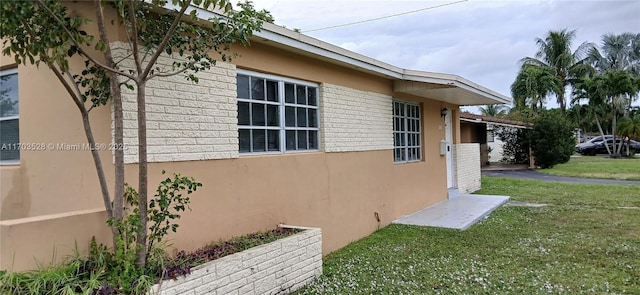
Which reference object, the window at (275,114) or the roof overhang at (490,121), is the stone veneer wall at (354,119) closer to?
the window at (275,114)

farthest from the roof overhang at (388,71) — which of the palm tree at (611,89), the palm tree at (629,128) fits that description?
the palm tree at (629,128)

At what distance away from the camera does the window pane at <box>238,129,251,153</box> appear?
5309 millimetres

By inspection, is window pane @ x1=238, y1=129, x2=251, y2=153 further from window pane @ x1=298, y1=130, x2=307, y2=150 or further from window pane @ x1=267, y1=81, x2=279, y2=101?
window pane @ x1=298, y1=130, x2=307, y2=150

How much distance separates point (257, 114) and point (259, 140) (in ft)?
1.11

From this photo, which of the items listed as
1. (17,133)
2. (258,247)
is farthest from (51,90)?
(258,247)

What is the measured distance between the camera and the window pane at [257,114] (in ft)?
18.0

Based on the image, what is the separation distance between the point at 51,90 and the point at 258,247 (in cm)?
262

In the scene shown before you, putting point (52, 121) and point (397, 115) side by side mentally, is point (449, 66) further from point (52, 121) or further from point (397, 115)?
point (52, 121)

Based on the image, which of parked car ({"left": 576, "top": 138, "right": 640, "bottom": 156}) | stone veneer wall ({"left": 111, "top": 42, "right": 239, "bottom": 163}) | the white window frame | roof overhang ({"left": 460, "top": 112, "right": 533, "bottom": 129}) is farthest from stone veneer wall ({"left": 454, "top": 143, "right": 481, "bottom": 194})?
parked car ({"left": 576, "top": 138, "right": 640, "bottom": 156})

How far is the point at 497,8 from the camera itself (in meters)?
13.9

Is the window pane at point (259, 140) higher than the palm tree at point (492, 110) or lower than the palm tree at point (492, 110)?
lower

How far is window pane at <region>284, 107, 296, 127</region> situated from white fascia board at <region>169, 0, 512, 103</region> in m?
0.85

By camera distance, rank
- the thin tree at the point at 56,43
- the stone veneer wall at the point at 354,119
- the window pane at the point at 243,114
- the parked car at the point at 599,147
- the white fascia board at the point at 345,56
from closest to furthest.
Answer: the thin tree at the point at 56,43, the white fascia board at the point at 345,56, the window pane at the point at 243,114, the stone veneer wall at the point at 354,119, the parked car at the point at 599,147

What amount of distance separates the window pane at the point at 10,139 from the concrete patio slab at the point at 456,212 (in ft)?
21.0
